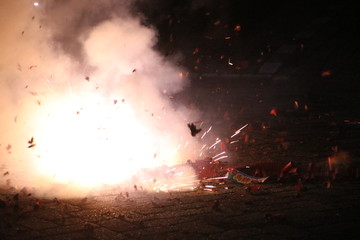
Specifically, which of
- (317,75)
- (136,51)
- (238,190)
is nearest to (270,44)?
(317,75)

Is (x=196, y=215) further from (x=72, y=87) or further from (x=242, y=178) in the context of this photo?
(x=72, y=87)

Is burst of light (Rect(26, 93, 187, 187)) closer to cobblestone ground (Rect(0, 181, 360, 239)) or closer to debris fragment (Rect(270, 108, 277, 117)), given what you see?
cobblestone ground (Rect(0, 181, 360, 239))

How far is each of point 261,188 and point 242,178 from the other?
34 cm

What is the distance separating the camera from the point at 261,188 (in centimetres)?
495

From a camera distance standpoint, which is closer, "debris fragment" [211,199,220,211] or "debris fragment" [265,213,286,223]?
"debris fragment" [265,213,286,223]

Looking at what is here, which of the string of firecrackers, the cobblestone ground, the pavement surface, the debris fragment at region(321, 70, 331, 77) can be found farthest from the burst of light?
the debris fragment at region(321, 70, 331, 77)

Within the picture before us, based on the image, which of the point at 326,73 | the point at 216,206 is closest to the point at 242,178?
the point at 216,206

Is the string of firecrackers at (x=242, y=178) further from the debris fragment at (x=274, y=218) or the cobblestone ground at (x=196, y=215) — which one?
the debris fragment at (x=274, y=218)

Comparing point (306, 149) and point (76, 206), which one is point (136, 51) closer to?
point (306, 149)

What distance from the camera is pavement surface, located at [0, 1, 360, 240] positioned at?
3.70 metres

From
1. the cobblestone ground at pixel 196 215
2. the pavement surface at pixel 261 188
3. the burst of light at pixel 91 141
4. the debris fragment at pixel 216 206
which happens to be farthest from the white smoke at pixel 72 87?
the debris fragment at pixel 216 206

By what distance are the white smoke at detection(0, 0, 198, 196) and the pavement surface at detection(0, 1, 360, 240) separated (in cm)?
123

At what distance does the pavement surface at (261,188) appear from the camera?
12.1ft

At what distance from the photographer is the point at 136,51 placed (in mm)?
7695
